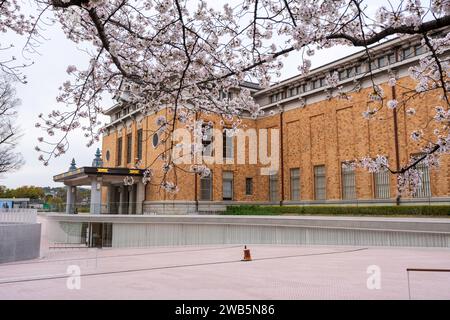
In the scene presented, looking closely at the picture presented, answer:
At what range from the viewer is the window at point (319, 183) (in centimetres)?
3005

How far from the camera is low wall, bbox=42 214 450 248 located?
14.5m

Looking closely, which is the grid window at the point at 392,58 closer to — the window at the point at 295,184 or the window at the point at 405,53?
the window at the point at 405,53

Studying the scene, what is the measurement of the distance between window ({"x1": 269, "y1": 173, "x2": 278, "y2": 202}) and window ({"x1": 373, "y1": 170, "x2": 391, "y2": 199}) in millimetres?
9764

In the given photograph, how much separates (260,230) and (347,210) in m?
7.62

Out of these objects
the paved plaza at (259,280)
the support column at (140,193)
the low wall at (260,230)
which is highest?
the support column at (140,193)

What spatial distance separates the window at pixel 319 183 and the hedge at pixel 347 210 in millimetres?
2683

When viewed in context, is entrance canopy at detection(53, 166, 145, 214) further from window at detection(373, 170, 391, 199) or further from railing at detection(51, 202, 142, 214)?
window at detection(373, 170, 391, 199)

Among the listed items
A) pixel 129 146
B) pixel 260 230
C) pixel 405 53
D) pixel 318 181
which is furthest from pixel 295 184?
pixel 129 146

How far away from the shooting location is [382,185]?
25797 mm

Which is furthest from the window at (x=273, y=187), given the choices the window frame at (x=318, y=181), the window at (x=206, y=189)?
the window at (x=206, y=189)

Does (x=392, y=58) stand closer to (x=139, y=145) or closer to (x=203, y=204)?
(x=203, y=204)

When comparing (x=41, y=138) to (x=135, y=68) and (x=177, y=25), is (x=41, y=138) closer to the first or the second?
(x=135, y=68)

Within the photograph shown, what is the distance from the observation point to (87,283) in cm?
905

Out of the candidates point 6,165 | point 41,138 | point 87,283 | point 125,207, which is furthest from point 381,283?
point 6,165
